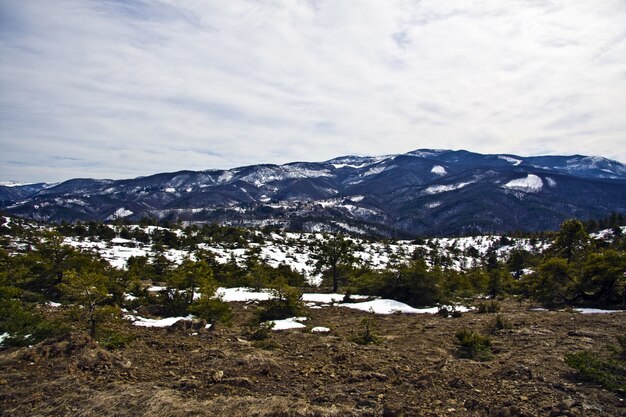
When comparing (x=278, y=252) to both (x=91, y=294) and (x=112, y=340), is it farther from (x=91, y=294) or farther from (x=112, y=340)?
(x=112, y=340)

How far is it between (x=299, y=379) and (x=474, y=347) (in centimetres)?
683

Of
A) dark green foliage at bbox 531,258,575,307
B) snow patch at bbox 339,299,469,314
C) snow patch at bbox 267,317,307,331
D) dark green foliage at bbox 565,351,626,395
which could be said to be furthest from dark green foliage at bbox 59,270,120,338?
dark green foliage at bbox 531,258,575,307

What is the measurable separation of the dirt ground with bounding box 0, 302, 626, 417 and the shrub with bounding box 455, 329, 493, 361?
36cm

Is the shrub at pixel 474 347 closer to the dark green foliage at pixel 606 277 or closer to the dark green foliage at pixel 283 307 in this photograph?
the dark green foliage at pixel 283 307

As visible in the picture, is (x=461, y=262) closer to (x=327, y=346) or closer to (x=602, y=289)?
(x=602, y=289)

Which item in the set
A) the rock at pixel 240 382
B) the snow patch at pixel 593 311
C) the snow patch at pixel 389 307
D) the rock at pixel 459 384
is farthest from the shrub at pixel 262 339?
the snow patch at pixel 593 311

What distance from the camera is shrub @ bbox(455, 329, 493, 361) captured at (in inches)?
440

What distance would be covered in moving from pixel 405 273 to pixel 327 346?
1557cm

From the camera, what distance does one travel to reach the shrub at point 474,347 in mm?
11166

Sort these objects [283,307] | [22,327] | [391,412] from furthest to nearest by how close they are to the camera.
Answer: [283,307]
[22,327]
[391,412]

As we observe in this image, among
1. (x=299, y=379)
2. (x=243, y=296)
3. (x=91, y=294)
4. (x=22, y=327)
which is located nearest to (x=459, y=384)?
(x=299, y=379)

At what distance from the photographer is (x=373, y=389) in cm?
822

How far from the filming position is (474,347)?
11.7 meters

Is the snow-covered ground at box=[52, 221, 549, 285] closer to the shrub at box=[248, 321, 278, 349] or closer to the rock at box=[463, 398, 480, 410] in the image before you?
the shrub at box=[248, 321, 278, 349]
